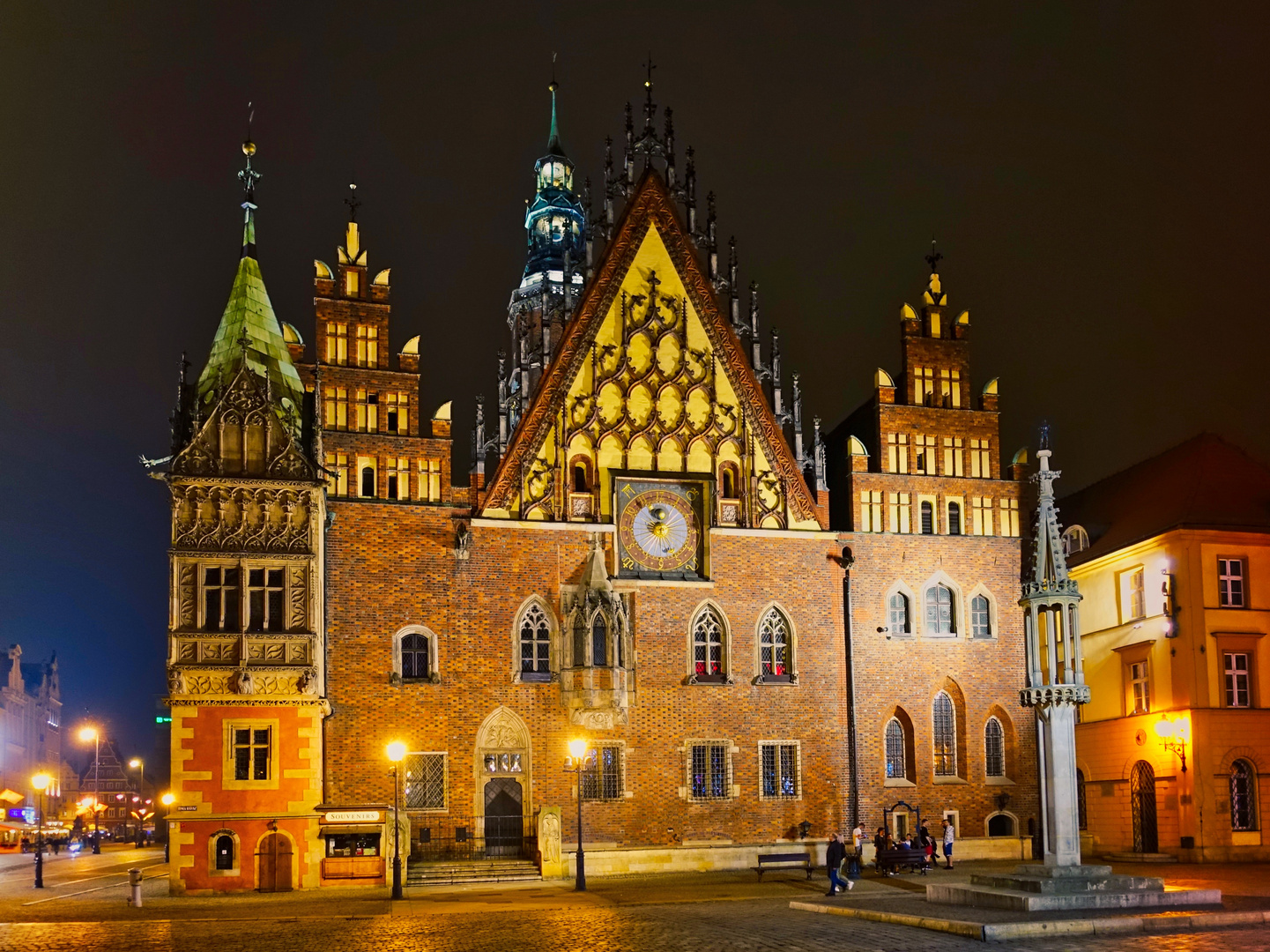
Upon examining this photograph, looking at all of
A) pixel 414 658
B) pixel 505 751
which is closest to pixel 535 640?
pixel 505 751

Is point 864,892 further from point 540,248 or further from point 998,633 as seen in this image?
point 540,248

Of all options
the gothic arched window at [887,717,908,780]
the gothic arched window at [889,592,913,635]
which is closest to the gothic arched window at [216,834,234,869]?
the gothic arched window at [887,717,908,780]

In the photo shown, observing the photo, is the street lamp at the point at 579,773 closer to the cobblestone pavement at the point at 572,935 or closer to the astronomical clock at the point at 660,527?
the cobblestone pavement at the point at 572,935

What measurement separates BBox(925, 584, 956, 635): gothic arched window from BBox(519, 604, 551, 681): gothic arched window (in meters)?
11.8

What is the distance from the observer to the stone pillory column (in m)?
27.7

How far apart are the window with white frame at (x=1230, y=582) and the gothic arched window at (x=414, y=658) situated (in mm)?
23706

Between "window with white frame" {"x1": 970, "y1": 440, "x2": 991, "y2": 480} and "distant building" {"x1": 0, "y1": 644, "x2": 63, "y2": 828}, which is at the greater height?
"window with white frame" {"x1": 970, "y1": 440, "x2": 991, "y2": 480}

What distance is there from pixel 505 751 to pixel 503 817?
1.81m

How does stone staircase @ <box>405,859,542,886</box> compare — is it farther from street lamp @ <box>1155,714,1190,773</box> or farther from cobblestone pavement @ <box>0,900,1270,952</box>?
street lamp @ <box>1155,714,1190,773</box>

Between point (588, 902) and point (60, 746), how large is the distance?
125536 mm

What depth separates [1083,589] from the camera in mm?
48375

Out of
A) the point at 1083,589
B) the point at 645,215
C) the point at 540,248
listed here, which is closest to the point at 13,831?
the point at 540,248

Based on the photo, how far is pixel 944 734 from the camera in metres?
43.5

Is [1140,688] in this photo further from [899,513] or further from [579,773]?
[579,773]
